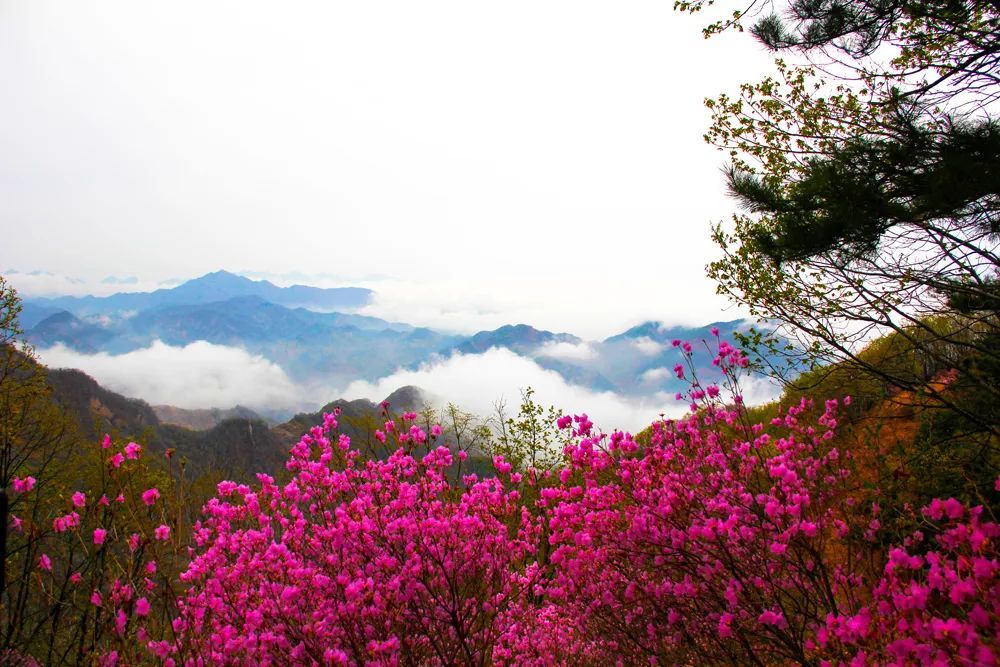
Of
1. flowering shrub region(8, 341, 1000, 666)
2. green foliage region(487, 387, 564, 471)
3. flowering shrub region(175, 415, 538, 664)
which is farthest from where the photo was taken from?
green foliage region(487, 387, 564, 471)

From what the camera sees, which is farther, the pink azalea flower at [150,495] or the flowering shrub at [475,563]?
the pink azalea flower at [150,495]

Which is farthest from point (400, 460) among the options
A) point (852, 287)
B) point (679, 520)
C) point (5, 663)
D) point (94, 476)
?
point (94, 476)

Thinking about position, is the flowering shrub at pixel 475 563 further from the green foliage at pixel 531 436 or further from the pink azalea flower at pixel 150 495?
the green foliage at pixel 531 436

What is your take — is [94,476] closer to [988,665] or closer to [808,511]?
[808,511]

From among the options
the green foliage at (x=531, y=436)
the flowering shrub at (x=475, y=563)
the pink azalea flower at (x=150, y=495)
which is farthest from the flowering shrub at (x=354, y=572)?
the green foliage at (x=531, y=436)

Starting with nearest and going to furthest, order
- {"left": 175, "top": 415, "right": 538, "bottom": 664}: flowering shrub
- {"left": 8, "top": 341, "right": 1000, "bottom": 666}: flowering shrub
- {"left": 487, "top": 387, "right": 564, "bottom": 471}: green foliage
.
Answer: {"left": 8, "top": 341, "right": 1000, "bottom": 666}: flowering shrub → {"left": 175, "top": 415, "right": 538, "bottom": 664}: flowering shrub → {"left": 487, "top": 387, "right": 564, "bottom": 471}: green foliage

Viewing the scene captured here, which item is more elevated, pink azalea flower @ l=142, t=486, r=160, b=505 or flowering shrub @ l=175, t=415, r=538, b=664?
pink azalea flower @ l=142, t=486, r=160, b=505

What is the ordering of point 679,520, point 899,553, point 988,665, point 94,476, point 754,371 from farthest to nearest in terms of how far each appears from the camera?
point 94,476, point 754,371, point 679,520, point 899,553, point 988,665

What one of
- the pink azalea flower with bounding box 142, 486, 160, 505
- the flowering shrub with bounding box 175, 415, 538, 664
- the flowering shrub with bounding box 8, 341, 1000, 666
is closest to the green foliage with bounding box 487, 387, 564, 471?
the flowering shrub with bounding box 8, 341, 1000, 666

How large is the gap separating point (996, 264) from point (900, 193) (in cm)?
123

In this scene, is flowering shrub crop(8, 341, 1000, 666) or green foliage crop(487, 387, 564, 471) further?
green foliage crop(487, 387, 564, 471)

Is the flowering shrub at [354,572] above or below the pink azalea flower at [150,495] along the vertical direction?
below

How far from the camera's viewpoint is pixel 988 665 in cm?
187

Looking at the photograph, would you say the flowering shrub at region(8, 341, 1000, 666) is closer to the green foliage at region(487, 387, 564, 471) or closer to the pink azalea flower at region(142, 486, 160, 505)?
the pink azalea flower at region(142, 486, 160, 505)
